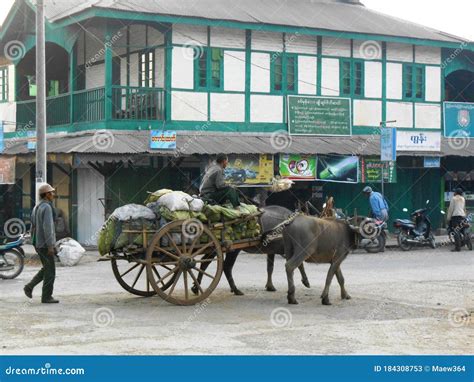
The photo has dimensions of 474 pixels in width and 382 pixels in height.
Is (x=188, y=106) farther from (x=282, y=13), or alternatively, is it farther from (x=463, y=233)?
(x=463, y=233)

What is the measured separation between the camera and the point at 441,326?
1066cm

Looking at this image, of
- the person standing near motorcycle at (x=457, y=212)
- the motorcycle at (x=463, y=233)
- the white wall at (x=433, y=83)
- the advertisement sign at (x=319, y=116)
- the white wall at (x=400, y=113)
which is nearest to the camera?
the motorcycle at (x=463, y=233)

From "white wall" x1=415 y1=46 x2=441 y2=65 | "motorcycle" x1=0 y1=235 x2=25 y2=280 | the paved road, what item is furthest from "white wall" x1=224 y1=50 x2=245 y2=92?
"motorcycle" x1=0 y1=235 x2=25 y2=280

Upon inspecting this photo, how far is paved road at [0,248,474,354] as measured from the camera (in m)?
9.12

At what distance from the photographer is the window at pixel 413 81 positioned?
93.7 ft

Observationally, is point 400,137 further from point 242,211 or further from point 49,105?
point 242,211

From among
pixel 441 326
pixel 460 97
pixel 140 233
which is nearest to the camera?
pixel 441 326

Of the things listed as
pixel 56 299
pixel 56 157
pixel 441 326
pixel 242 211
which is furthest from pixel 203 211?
pixel 56 157

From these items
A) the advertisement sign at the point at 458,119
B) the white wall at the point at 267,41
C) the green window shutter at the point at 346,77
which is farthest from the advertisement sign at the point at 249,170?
the advertisement sign at the point at 458,119

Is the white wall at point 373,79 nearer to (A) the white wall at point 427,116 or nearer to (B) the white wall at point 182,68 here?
(A) the white wall at point 427,116

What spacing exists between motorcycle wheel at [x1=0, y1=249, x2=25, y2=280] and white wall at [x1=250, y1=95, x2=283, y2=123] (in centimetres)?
1091

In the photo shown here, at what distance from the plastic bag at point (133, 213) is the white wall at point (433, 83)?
61.6ft

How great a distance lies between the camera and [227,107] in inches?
997

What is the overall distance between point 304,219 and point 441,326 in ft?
10.0
